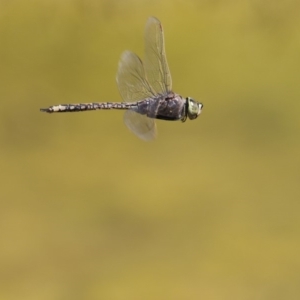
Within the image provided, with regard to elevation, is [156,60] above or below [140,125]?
above

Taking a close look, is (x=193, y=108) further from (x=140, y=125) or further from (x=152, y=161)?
(x=152, y=161)

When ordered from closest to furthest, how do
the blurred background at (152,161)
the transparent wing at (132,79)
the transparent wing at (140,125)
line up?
the transparent wing at (140,125) → the transparent wing at (132,79) → the blurred background at (152,161)

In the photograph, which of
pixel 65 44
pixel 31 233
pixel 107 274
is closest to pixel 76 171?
pixel 31 233

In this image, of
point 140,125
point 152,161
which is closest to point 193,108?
point 140,125

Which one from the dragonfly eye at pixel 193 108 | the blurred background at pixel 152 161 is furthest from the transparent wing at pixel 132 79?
the blurred background at pixel 152 161

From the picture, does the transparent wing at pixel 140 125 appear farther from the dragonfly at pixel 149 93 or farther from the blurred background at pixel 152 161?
the blurred background at pixel 152 161

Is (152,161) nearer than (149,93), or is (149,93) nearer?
(149,93)
